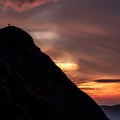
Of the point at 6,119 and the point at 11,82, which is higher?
the point at 11,82

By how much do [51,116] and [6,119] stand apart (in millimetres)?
12813

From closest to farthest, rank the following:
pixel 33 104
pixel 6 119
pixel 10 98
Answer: pixel 6 119 → pixel 10 98 → pixel 33 104

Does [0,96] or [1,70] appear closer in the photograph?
[0,96]

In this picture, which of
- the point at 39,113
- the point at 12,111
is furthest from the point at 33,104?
the point at 12,111

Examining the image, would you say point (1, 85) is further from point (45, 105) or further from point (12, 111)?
point (45, 105)

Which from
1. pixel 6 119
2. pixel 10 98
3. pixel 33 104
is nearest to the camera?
pixel 6 119

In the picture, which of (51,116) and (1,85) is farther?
(51,116)

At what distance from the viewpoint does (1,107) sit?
186 ft

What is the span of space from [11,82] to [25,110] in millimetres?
5905

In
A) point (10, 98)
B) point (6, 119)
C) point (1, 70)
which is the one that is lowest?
point (6, 119)

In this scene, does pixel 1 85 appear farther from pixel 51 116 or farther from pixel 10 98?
pixel 51 116

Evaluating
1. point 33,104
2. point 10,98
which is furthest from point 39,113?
point 10,98

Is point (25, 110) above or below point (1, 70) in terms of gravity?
below

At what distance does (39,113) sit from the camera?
63.4 metres
